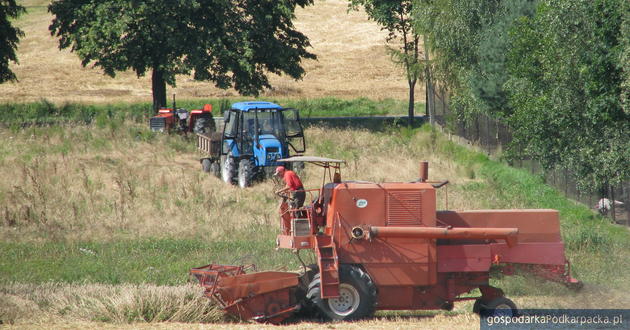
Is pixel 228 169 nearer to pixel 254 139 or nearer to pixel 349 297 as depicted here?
pixel 254 139

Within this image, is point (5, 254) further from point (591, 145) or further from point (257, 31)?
point (257, 31)

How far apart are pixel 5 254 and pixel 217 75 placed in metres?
25.1

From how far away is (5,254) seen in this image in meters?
18.4

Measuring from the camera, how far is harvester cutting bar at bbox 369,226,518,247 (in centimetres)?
1305

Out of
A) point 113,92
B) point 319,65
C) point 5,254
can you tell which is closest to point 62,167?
point 5,254

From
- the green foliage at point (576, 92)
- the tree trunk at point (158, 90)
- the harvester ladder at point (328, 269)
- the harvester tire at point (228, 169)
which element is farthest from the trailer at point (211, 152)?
the harvester ladder at point (328, 269)

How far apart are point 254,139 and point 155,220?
676 centimetres

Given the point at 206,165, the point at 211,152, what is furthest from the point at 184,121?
the point at 211,152

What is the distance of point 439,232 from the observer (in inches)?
515

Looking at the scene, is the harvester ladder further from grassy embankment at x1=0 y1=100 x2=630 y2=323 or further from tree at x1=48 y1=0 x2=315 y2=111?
tree at x1=48 y1=0 x2=315 y2=111

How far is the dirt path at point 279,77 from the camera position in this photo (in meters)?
58.1

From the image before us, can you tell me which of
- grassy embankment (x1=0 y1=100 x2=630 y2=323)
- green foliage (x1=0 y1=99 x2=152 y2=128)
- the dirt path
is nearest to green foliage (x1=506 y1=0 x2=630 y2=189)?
grassy embankment (x1=0 y1=100 x2=630 y2=323)

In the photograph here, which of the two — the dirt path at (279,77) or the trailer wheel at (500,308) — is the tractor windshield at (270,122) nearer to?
the trailer wheel at (500,308)

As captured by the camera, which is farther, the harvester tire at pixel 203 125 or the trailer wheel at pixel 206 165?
the harvester tire at pixel 203 125
